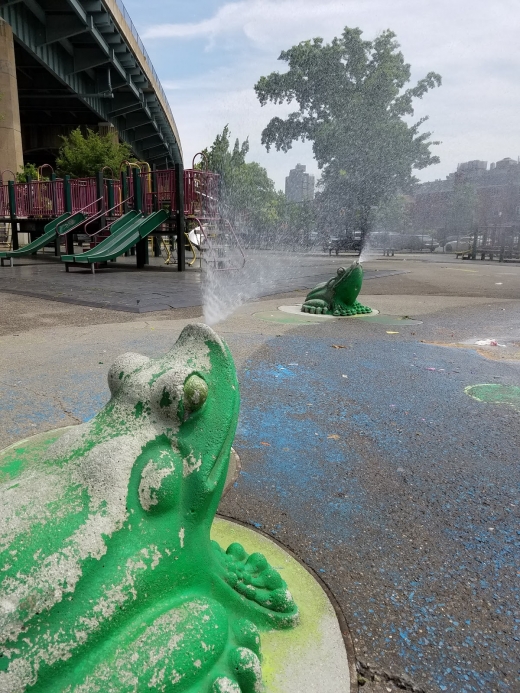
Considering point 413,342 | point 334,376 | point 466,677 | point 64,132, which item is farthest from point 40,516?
point 64,132

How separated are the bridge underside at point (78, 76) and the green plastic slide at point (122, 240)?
1441cm

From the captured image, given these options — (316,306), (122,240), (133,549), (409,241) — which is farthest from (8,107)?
(409,241)

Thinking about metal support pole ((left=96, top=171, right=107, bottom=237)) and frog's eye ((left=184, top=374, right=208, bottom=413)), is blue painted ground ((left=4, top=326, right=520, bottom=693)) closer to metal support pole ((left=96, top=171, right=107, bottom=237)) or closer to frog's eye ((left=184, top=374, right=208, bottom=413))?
frog's eye ((left=184, top=374, right=208, bottom=413))

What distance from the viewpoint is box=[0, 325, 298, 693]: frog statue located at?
3.07 ft

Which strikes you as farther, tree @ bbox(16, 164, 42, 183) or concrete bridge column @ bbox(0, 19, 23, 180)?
concrete bridge column @ bbox(0, 19, 23, 180)

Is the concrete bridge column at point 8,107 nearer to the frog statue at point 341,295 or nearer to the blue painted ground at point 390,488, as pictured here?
the frog statue at point 341,295

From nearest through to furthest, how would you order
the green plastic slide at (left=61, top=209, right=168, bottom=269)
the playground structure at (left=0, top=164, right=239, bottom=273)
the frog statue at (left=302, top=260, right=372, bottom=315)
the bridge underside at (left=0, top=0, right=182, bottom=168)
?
the frog statue at (left=302, top=260, right=372, bottom=315)
the green plastic slide at (left=61, top=209, right=168, bottom=269)
the playground structure at (left=0, top=164, right=239, bottom=273)
the bridge underside at (left=0, top=0, right=182, bottom=168)

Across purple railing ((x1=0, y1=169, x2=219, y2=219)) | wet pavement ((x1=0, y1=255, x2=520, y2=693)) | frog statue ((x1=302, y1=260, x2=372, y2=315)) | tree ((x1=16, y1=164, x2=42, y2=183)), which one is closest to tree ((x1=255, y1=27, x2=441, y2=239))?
purple railing ((x1=0, y1=169, x2=219, y2=219))

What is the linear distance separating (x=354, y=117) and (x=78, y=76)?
61.9ft

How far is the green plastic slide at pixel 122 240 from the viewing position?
11.7 metres

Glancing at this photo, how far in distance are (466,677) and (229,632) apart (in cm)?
62

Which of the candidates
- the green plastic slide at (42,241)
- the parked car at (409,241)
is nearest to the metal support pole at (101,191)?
the green plastic slide at (42,241)

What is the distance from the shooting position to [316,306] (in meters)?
6.72

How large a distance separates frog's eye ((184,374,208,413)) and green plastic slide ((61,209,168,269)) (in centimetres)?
1116
